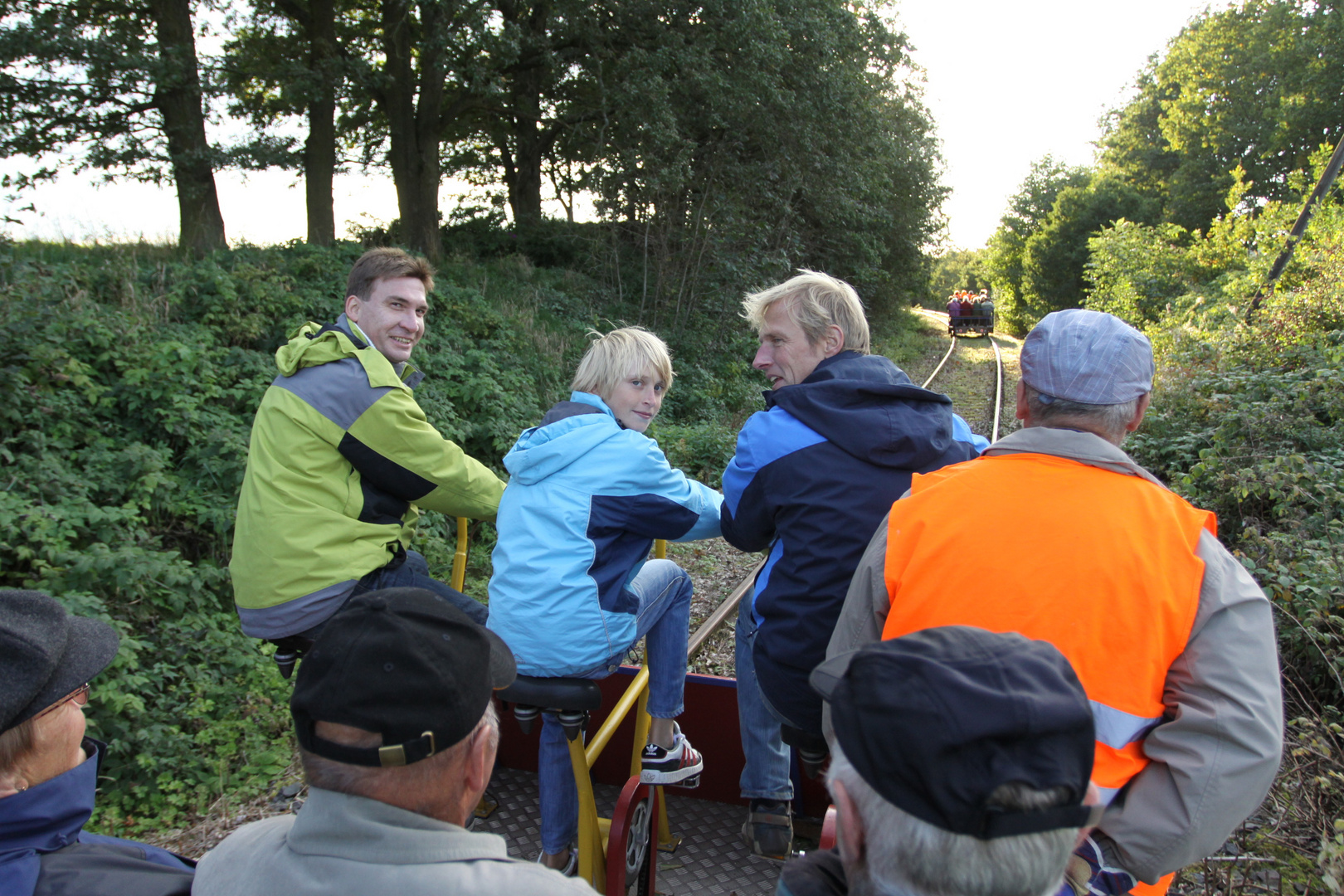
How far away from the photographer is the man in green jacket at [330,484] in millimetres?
2816

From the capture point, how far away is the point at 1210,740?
162 cm

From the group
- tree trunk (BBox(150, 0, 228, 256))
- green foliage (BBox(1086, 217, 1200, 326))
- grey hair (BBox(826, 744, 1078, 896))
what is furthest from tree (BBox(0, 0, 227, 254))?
green foliage (BBox(1086, 217, 1200, 326))

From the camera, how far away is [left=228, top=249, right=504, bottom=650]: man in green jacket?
9.24 feet

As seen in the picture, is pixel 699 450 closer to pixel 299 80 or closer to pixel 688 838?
pixel 688 838

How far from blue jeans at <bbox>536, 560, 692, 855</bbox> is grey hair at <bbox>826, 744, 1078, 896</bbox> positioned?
1.76 meters

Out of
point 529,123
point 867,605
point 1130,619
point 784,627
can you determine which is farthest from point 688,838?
point 529,123

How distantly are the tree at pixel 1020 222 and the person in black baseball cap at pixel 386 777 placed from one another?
49.2 meters

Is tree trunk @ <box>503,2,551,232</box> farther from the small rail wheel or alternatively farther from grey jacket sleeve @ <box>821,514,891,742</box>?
grey jacket sleeve @ <box>821,514,891,742</box>

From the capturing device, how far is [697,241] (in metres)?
15.2

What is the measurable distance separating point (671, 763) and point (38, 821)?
205 cm

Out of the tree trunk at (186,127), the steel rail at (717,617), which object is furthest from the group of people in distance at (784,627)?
the tree trunk at (186,127)

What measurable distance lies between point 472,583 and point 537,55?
37.5ft

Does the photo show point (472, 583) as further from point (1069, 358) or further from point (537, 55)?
point (537, 55)

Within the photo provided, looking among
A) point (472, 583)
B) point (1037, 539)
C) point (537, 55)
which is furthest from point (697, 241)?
point (1037, 539)
